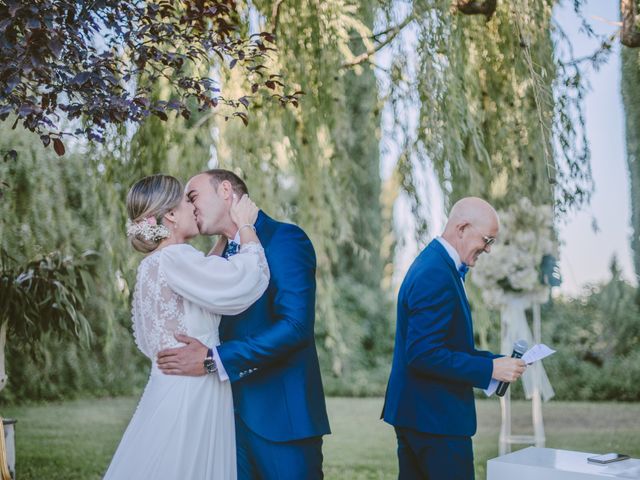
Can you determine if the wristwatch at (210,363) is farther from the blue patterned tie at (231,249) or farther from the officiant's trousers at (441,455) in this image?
the officiant's trousers at (441,455)

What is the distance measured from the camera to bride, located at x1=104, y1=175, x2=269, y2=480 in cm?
215

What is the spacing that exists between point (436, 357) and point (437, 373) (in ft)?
0.18

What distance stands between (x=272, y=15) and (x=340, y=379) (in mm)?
6397

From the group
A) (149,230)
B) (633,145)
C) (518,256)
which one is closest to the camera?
(149,230)

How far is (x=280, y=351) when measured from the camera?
7.18 feet

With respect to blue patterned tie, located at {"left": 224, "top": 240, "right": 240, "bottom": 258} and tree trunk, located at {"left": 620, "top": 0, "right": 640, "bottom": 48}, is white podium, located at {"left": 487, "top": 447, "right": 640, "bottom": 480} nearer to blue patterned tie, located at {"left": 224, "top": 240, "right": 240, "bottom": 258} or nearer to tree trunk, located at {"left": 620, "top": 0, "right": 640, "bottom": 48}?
blue patterned tie, located at {"left": 224, "top": 240, "right": 240, "bottom": 258}

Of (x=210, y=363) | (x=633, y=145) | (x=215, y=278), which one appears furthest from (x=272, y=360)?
(x=633, y=145)

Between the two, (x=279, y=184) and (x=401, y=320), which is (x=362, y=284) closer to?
(x=279, y=184)

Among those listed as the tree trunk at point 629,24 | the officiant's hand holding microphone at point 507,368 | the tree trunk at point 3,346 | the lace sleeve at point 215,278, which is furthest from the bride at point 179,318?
the tree trunk at point 629,24

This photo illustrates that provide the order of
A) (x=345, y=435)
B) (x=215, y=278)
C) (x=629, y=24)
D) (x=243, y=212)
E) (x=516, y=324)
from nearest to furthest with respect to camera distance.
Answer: (x=215, y=278)
(x=243, y=212)
(x=629, y=24)
(x=516, y=324)
(x=345, y=435)

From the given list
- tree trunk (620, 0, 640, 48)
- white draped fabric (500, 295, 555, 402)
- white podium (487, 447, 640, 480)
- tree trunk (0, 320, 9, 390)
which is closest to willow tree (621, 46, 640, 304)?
white draped fabric (500, 295, 555, 402)

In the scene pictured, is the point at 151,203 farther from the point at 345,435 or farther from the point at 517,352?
the point at 345,435

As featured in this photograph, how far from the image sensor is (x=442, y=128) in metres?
3.48

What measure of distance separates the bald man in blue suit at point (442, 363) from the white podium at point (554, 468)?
6.1 inches
